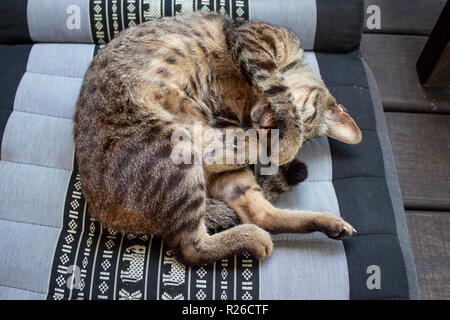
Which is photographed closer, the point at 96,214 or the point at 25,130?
the point at 96,214

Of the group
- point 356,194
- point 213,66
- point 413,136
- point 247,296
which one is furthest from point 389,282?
point 213,66

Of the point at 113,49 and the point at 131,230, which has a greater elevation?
the point at 113,49

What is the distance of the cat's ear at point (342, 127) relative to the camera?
1626mm

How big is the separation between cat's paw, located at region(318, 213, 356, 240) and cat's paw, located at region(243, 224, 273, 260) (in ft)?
0.70

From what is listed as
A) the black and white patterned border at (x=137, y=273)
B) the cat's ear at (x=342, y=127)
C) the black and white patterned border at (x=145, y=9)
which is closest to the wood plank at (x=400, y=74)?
the cat's ear at (x=342, y=127)

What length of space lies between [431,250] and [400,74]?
3.32 feet

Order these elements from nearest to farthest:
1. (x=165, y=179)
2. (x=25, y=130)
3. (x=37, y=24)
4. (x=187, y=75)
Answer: (x=165, y=179) → (x=187, y=75) → (x=25, y=130) → (x=37, y=24)

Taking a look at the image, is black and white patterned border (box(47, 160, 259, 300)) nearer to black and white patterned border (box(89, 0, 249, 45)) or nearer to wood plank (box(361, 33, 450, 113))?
black and white patterned border (box(89, 0, 249, 45))

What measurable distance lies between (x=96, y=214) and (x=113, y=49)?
0.69 m

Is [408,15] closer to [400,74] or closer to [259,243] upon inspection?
[400,74]

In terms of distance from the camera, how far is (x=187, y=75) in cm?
159

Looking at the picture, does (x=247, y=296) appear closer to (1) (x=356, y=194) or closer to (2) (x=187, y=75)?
(1) (x=356, y=194)

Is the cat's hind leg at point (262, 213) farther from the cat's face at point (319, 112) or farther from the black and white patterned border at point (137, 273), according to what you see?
the cat's face at point (319, 112)

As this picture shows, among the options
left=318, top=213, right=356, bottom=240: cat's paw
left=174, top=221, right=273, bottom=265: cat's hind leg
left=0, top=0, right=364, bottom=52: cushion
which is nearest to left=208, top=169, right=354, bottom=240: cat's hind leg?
left=318, top=213, right=356, bottom=240: cat's paw
